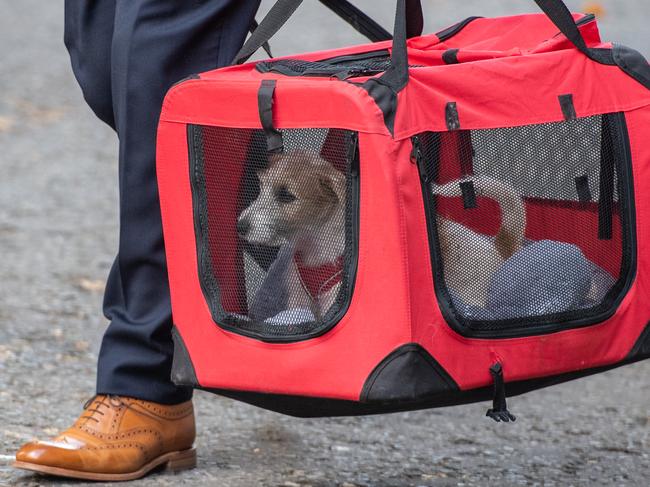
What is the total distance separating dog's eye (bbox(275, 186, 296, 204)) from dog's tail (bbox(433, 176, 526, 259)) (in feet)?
1.09

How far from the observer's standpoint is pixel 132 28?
7.43 ft

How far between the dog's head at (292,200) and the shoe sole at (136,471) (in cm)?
66

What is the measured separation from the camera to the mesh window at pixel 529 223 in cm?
192

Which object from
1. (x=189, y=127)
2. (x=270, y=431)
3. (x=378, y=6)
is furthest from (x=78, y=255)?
(x=378, y=6)

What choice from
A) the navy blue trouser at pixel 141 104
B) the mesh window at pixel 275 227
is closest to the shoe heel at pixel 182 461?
the navy blue trouser at pixel 141 104

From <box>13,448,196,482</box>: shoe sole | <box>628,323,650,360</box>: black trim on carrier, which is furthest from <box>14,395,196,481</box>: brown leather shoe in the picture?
<box>628,323,650,360</box>: black trim on carrier

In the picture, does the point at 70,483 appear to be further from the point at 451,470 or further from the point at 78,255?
the point at 78,255

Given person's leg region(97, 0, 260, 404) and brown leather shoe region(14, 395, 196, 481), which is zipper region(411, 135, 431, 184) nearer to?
person's leg region(97, 0, 260, 404)

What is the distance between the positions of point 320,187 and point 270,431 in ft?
3.59

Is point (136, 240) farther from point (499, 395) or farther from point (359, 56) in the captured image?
A: point (499, 395)

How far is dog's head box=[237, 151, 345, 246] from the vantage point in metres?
1.93

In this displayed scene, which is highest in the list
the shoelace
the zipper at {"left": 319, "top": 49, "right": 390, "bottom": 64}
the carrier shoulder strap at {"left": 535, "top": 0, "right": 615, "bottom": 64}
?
the carrier shoulder strap at {"left": 535, "top": 0, "right": 615, "bottom": 64}

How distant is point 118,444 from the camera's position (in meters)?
2.34

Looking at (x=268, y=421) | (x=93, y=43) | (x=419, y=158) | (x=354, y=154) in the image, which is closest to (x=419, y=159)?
(x=419, y=158)
